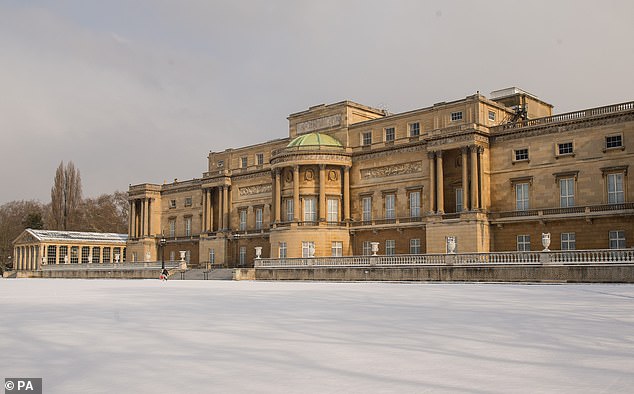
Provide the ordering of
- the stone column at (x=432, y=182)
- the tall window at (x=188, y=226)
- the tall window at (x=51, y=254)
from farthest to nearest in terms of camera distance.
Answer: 1. the tall window at (x=51, y=254)
2. the tall window at (x=188, y=226)
3. the stone column at (x=432, y=182)

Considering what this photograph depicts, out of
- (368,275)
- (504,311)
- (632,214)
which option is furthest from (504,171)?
(504,311)

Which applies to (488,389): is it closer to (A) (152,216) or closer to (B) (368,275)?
(B) (368,275)

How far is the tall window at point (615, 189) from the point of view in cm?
4147

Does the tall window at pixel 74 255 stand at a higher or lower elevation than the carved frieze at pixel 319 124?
lower

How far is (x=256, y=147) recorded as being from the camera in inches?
2648

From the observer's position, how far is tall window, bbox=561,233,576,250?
4302 centimetres

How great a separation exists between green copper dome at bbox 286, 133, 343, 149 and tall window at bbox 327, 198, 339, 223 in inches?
191

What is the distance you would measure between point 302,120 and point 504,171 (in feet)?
72.0

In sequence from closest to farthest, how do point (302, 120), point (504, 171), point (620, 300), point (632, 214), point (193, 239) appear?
point (620, 300) < point (632, 214) < point (504, 171) < point (302, 120) < point (193, 239)

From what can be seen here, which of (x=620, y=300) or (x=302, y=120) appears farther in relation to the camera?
(x=302, y=120)

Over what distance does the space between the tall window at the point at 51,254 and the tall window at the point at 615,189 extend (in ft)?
224

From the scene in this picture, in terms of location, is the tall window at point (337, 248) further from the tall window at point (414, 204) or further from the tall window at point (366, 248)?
the tall window at point (414, 204)

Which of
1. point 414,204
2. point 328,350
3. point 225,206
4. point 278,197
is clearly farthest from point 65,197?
point 328,350

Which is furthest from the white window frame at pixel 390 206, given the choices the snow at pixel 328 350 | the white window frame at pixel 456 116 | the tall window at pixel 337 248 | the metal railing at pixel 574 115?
the snow at pixel 328 350
